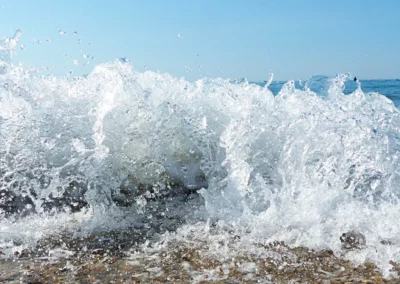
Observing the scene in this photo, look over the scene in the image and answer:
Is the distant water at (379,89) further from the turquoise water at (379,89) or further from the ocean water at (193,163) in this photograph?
the ocean water at (193,163)

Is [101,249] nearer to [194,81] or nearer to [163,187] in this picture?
[163,187]

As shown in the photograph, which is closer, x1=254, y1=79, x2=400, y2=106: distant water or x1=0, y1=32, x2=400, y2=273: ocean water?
x1=0, y1=32, x2=400, y2=273: ocean water

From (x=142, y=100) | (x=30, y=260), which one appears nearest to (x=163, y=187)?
(x=142, y=100)

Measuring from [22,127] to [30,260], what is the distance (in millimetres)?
2155

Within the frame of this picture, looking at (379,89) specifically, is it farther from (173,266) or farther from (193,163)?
(173,266)

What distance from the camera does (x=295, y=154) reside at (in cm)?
459

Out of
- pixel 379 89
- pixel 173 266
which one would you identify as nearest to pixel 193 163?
pixel 173 266

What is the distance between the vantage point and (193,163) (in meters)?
5.12

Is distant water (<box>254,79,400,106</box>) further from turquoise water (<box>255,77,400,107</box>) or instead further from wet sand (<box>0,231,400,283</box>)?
wet sand (<box>0,231,400,283</box>)

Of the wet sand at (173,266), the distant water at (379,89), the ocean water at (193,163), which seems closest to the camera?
the wet sand at (173,266)

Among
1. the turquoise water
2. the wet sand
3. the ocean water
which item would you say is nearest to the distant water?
the turquoise water

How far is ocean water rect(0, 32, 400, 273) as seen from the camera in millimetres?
3561

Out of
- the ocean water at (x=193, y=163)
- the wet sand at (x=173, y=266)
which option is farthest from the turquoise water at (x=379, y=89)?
the wet sand at (x=173, y=266)

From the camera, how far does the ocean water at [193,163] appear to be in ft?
11.7
